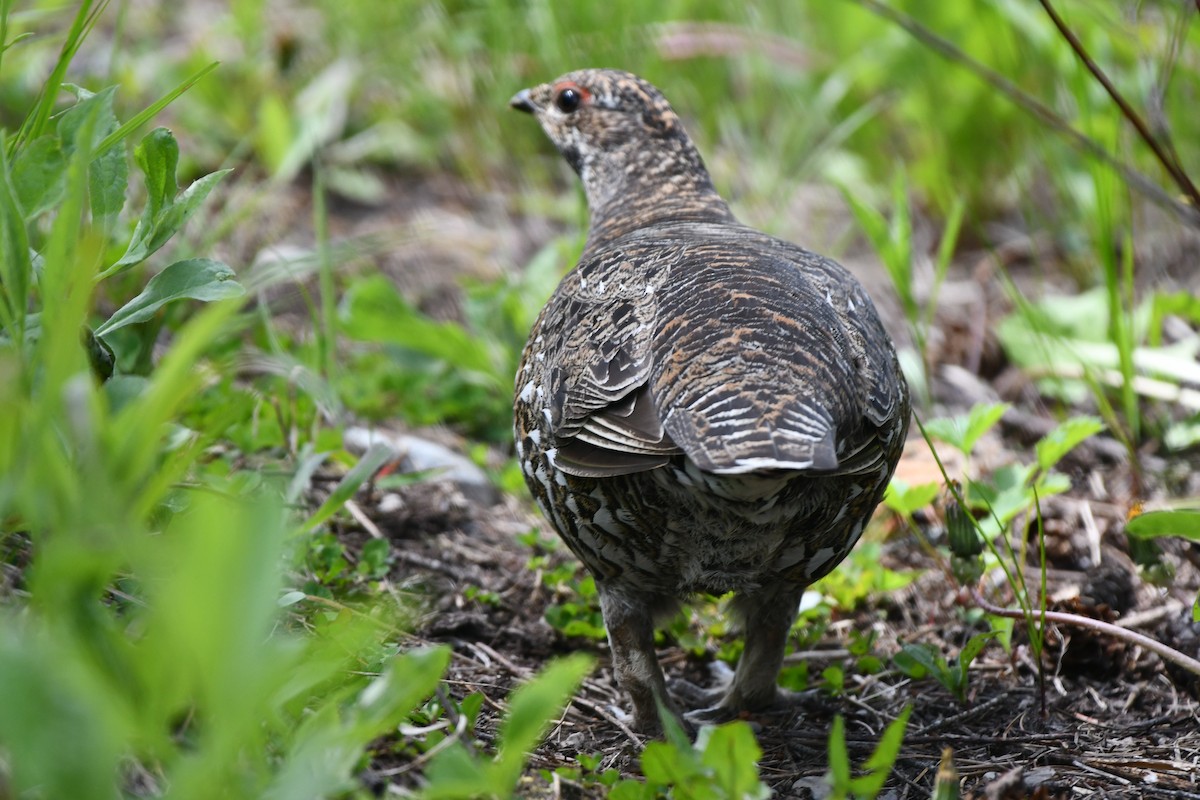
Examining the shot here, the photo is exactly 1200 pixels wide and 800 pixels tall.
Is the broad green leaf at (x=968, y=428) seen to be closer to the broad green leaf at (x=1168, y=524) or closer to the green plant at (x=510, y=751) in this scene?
the broad green leaf at (x=1168, y=524)

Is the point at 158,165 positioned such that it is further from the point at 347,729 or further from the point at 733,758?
the point at 733,758

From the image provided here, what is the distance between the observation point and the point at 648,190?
4.97 meters

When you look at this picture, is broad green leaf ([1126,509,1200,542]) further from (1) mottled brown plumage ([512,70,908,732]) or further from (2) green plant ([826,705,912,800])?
(2) green plant ([826,705,912,800])

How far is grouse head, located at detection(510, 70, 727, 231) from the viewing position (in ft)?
16.5

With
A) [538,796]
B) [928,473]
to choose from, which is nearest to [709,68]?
[928,473]

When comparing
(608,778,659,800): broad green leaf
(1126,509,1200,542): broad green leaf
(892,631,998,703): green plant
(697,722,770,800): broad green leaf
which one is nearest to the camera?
(697,722,770,800): broad green leaf


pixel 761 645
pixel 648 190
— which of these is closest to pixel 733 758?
pixel 761 645

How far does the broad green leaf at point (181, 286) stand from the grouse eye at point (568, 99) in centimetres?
269

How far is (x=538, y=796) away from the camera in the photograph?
9.07ft

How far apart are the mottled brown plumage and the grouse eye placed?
1.42 m

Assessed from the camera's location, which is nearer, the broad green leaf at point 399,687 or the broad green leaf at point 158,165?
the broad green leaf at point 399,687

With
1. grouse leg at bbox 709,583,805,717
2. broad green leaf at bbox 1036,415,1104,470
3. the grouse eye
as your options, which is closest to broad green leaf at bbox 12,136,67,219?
grouse leg at bbox 709,583,805,717

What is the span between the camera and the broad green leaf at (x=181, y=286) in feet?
9.43

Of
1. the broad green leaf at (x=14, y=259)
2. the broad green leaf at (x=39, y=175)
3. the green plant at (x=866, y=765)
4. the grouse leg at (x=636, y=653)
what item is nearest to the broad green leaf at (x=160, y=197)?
the broad green leaf at (x=39, y=175)
